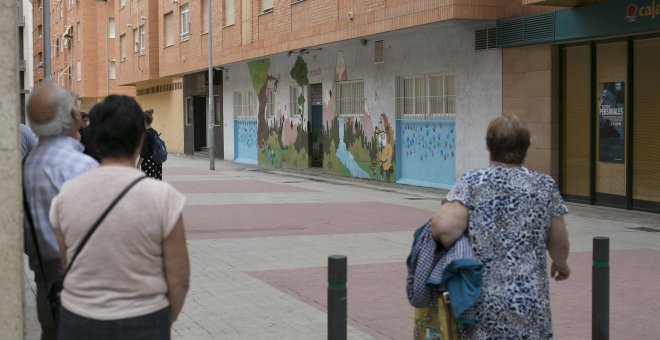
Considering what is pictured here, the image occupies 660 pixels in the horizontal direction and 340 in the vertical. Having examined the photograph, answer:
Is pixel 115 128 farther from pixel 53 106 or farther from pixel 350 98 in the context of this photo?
pixel 350 98

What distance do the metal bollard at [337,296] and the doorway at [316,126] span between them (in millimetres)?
21556

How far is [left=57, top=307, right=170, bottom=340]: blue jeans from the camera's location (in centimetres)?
315

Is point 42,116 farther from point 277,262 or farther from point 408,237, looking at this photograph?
point 408,237

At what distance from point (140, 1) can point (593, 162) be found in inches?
1259

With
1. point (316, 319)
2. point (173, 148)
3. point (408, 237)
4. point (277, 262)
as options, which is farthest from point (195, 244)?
point (173, 148)

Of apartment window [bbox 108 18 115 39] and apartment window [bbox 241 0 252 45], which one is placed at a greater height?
apartment window [bbox 108 18 115 39]

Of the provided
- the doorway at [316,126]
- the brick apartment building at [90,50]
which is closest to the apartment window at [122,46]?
the brick apartment building at [90,50]

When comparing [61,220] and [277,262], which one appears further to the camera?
[277,262]

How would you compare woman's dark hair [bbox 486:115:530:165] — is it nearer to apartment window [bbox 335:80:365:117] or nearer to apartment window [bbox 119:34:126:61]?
apartment window [bbox 335:80:365:117]

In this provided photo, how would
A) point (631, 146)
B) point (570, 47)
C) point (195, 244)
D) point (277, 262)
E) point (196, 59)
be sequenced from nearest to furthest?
1. point (277, 262)
2. point (195, 244)
3. point (631, 146)
4. point (570, 47)
5. point (196, 59)

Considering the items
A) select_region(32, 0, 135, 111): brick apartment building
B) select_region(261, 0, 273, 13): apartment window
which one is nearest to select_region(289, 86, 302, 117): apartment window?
select_region(261, 0, 273, 13): apartment window

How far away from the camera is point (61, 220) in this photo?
325 cm

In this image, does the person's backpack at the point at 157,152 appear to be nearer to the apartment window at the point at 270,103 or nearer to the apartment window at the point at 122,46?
the apartment window at the point at 270,103

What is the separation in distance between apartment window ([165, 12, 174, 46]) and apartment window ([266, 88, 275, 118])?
10076 millimetres
